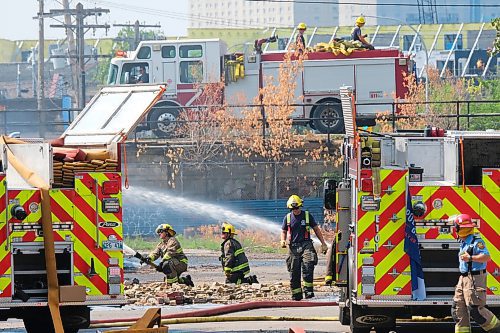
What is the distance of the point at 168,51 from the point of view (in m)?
38.3

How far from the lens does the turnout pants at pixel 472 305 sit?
485 inches

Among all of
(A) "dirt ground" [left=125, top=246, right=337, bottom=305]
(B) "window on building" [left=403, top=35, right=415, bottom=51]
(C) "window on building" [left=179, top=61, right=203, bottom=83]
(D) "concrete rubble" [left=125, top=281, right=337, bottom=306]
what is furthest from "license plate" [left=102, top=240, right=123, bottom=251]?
(B) "window on building" [left=403, top=35, right=415, bottom=51]

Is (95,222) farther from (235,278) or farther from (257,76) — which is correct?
(257,76)

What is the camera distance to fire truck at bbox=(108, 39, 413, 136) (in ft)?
114

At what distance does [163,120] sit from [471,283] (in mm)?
24566

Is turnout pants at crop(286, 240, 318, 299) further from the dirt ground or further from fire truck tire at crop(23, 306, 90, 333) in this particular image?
fire truck tire at crop(23, 306, 90, 333)

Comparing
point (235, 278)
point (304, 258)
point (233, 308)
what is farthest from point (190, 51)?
point (233, 308)

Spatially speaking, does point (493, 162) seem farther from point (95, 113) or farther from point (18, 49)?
point (18, 49)

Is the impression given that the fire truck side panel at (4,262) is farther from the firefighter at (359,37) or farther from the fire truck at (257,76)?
the firefighter at (359,37)

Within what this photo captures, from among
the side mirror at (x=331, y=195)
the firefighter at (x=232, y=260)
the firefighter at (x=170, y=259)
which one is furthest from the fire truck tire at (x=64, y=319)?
the firefighter at (x=232, y=260)

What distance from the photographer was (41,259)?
1325 centimetres

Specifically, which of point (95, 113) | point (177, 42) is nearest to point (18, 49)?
point (177, 42)

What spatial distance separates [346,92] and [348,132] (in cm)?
70

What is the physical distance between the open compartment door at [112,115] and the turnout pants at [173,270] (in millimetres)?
4311
